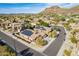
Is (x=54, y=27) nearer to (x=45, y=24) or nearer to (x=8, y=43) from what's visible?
(x=45, y=24)

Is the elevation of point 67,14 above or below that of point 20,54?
above

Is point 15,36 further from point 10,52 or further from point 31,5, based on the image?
point 31,5

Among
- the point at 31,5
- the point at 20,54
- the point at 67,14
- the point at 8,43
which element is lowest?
the point at 20,54

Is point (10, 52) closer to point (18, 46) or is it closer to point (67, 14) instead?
point (18, 46)

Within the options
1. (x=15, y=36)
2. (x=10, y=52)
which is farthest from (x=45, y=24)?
(x=10, y=52)

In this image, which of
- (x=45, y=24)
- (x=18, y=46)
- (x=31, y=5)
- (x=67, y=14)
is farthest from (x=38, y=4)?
(x=18, y=46)

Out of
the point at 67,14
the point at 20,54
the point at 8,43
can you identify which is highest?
the point at 67,14

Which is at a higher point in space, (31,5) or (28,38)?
(31,5)

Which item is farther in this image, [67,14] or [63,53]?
[67,14]

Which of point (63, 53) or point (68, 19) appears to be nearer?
point (63, 53)
